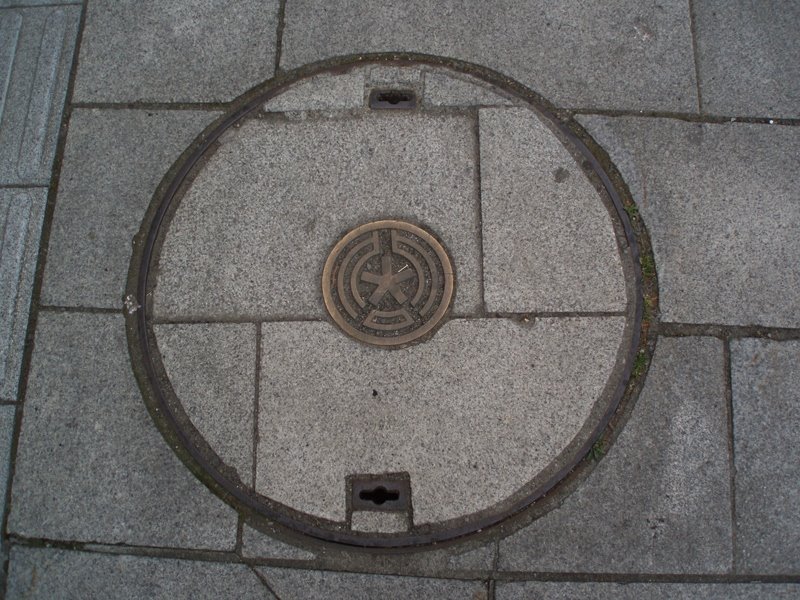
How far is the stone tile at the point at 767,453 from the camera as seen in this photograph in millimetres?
2213

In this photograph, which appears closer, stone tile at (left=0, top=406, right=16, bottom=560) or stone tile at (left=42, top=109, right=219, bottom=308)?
stone tile at (left=0, top=406, right=16, bottom=560)

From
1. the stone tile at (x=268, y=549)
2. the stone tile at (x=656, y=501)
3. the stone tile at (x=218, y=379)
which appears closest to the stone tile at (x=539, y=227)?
the stone tile at (x=656, y=501)

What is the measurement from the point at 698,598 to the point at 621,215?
1.49 meters

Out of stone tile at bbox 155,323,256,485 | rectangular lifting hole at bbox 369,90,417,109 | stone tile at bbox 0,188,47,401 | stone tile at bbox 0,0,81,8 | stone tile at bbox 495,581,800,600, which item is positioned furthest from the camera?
stone tile at bbox 0,0,81,8

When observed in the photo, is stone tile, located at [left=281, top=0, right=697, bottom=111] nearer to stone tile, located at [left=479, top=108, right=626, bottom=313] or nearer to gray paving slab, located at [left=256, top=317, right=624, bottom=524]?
stone tile, located at [left=479, top=108, right=626, bottom=313]

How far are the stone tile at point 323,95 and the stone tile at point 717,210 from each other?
3.31 ft

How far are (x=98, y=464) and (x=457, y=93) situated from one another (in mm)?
2127

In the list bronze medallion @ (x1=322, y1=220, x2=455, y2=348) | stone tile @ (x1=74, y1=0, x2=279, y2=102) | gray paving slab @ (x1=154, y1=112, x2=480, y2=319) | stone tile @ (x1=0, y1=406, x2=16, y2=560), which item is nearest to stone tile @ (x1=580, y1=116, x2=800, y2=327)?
gray paving slab @ (x1=154, y1=112, x2=480, y2=319)

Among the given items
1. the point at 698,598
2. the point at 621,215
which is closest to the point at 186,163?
the point at 621,215

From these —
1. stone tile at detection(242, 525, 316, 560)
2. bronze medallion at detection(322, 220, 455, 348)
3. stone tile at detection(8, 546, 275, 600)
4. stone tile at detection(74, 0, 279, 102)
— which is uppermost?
stone tile at detection(74, 0, 279, 102)

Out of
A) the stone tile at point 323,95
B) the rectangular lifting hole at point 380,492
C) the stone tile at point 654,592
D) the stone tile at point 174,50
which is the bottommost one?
the stone tile at point 654,592

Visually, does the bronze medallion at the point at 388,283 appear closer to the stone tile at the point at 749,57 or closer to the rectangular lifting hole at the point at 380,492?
the rectangular lifting hole at the point at 380,492

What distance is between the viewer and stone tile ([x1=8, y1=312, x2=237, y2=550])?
226cm

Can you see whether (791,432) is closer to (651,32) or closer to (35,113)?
(651,32)
